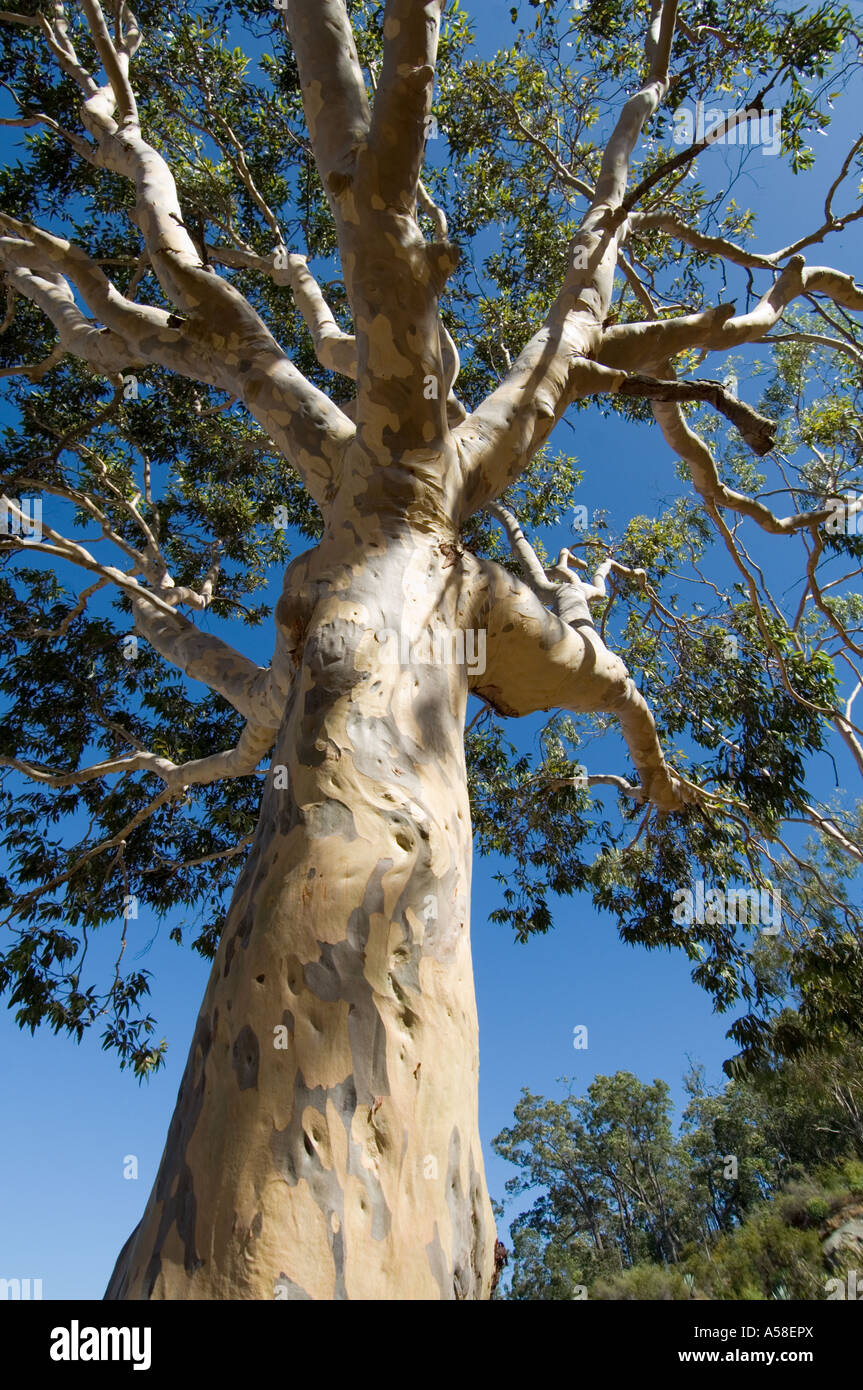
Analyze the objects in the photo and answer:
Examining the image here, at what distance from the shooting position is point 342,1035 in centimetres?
120

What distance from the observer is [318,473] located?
2.41 meters

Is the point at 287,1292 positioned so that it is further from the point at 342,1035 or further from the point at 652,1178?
the point at 652,1178

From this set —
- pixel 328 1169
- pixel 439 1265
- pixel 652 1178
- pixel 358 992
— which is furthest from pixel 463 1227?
pixel 652 1178

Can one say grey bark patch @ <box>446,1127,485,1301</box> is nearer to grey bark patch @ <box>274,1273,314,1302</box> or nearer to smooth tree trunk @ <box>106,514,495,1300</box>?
smooth tree trunk @ <box>106,514,495,1300</box>

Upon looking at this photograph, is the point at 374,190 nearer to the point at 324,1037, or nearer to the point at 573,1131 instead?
the point at 324,1037

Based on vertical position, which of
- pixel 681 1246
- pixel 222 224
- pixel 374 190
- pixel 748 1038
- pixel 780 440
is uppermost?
pixel 222 224

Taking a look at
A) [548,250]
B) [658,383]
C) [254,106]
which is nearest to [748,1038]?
[658,383]

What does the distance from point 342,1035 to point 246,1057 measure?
16cm

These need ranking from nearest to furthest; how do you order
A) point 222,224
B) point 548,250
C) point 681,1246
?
1. point 222,224
2. point 548,250
3. point 681,1246

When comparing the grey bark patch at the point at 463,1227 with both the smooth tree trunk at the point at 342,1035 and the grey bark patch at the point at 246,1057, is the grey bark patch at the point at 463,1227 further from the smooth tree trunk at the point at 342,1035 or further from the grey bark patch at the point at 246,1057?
the grey bark patch at the point at 246,1057

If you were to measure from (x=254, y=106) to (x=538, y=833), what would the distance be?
6.13 m

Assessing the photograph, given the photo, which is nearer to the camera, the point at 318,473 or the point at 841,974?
the point at 318,473

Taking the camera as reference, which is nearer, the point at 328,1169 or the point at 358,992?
the point at 328,1169

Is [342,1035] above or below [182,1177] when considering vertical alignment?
above
